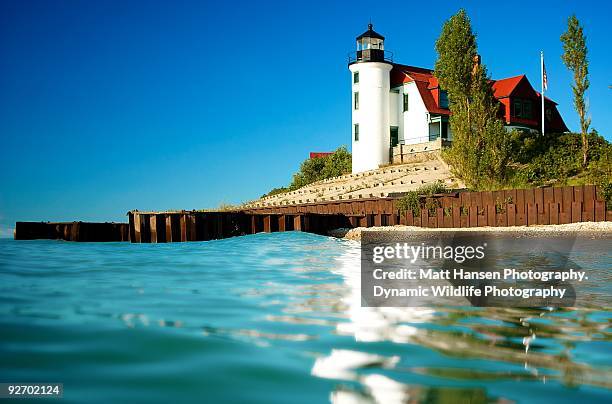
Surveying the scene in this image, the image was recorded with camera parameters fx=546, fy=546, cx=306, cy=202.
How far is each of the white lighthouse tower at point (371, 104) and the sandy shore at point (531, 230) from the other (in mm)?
29109

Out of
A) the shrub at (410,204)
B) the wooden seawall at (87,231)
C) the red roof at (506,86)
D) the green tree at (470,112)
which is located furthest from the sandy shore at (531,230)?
the red roof at (506,86)

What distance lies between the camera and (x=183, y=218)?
18.7 metres

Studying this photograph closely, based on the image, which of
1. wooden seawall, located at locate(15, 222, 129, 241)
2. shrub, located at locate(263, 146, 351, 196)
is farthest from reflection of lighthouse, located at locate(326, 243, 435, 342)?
Result: shrub, located at locate(263, 146, 351, 196)

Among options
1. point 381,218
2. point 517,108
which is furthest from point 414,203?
point 517,108

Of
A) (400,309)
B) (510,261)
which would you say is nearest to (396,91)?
(510,261)

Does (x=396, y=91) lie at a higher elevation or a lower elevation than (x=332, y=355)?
higher

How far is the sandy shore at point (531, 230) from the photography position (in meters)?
18.8

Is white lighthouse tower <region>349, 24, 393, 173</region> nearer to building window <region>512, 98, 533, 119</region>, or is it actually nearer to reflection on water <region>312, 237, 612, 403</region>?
building window <region>512, 98, 533, 119</region>

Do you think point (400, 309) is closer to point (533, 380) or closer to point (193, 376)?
point (533, 380)

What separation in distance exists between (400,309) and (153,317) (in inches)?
85.2

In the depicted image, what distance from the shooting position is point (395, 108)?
179ft

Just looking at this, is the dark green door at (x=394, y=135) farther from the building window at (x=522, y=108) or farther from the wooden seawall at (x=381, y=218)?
the wooden seawall at (x=381, y=218)

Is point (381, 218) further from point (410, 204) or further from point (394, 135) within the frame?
point (394, 135)

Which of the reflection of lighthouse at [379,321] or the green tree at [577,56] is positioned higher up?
the green tree at [577,56]
